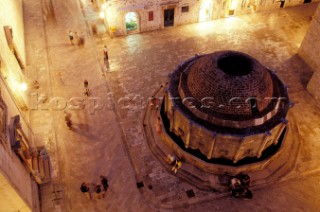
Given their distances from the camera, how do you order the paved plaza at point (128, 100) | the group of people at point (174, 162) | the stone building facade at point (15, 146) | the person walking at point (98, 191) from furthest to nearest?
the group of people at point (174, 162), the paved plaza at point (128, 100), the person walking at point (98, 191), the stone building facade at point (15, 146)

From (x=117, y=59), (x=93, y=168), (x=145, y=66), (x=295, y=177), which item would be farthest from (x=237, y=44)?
(x=93, y=168)

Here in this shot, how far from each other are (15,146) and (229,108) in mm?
11485

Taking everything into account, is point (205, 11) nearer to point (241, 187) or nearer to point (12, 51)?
point (12, 51)

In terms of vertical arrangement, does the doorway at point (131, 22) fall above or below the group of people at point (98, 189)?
above

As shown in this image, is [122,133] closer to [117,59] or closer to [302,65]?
[117,59]

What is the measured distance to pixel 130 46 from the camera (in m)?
26.8

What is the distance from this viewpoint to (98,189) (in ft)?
54.7

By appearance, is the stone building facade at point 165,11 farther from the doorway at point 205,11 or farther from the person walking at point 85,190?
the person walking at point 85,190

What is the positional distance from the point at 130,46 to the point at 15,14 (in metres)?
11.0

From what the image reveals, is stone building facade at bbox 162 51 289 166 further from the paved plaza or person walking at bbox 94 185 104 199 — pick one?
person walking at bbox 94 185 104 199

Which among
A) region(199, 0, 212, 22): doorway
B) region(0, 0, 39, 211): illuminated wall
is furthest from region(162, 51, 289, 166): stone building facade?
region(199, 0, 212, 22): doorway

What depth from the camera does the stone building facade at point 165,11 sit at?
26109 mm

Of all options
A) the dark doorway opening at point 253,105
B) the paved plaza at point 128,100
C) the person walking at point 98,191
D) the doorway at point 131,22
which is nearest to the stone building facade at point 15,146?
the paved plaza at point 128,100

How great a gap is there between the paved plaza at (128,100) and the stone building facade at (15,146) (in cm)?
104
